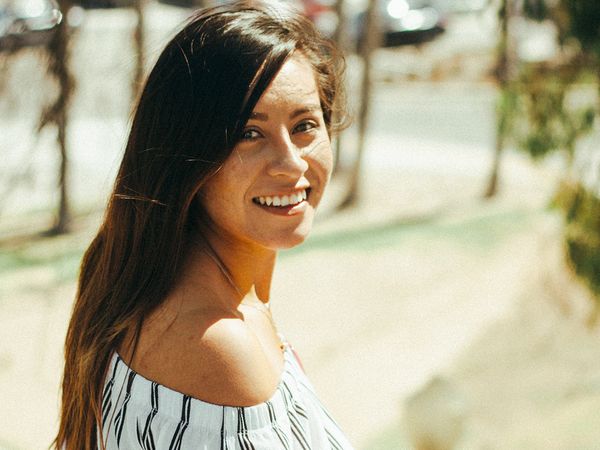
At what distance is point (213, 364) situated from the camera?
1138mm

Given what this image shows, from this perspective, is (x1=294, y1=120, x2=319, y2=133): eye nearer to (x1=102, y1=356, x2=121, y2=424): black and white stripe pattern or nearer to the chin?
the chin

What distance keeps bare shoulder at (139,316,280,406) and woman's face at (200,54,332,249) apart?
22 centimetres

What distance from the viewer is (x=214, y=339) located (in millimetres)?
1151

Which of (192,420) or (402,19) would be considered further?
(402,19)

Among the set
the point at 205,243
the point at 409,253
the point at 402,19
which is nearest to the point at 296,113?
the point at 205,243

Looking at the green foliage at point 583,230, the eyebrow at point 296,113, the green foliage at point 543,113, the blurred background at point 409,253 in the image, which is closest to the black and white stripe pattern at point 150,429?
the eyebrow at point 296,113

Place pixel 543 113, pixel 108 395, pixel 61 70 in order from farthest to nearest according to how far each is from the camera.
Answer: pixel 61 70 → pixel 543 113 → pixel 108 395

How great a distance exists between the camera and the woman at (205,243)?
3.80ft

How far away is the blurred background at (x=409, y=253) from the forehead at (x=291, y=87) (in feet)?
2.27

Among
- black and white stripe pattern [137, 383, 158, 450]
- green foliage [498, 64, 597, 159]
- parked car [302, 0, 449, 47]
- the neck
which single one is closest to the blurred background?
green foliage [498, 64, 597, 159]

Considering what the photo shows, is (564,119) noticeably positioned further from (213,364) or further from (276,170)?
(213,364)

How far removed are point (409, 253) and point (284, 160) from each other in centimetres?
748

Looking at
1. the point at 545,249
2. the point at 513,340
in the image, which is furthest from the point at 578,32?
the point at 545,249

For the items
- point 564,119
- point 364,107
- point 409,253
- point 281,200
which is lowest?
point 409,253
